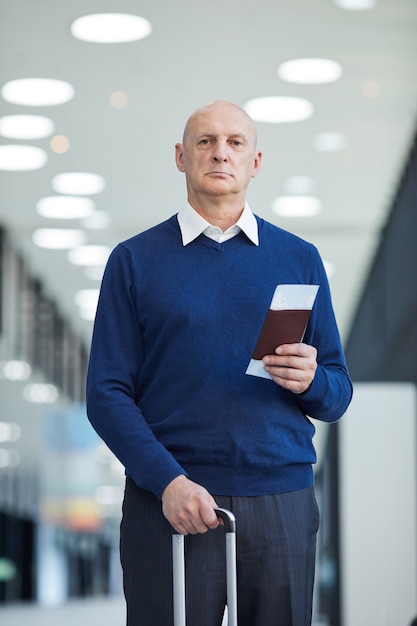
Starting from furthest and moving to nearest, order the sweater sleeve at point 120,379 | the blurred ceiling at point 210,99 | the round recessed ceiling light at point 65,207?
the round recessed ceiling light at point 65,207, the blurred ceiling at point 210,99, the sweater sleeve at point 120,379

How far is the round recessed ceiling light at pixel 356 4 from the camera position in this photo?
6.88 m

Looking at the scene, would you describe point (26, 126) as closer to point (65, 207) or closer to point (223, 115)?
point (65, 207)

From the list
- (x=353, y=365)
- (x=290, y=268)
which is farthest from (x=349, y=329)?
(x=290, y=268)

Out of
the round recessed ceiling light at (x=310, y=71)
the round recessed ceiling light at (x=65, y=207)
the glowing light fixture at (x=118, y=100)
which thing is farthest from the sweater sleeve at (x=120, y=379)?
the round recessed ceiling light at (x=65, y=207)

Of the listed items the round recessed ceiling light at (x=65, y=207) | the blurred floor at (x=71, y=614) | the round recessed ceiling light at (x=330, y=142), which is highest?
the round recessed ceiling light at (x=330, y=142)

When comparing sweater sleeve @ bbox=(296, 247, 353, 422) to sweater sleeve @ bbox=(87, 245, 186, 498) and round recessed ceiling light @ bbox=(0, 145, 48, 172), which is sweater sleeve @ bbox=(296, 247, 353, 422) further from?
round recessed ceiling light @ bbox=(0, 145, 48, 172)

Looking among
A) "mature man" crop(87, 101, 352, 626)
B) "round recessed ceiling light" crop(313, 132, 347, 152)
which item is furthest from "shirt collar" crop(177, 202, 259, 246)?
"round recessed ceiling light" crop(313, 132, 347, 152)

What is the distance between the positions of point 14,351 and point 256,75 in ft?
11.7

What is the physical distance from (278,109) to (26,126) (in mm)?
1656

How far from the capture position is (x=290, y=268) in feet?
8.27

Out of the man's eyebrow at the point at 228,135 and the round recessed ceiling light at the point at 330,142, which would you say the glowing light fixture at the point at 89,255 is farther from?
the man's eyebrow at the point at 228,135

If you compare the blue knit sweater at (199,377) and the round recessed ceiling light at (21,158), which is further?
the round recessed ceiling light at (21,158)

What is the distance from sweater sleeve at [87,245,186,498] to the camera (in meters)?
2.34

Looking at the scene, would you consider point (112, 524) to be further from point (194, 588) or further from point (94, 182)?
point (194, 588)
